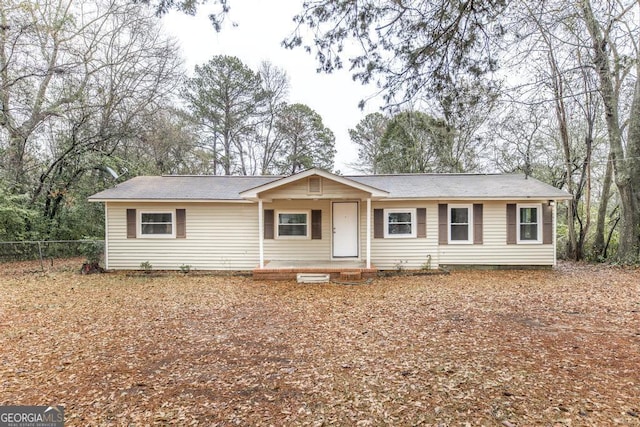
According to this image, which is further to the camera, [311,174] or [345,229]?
[345,229]

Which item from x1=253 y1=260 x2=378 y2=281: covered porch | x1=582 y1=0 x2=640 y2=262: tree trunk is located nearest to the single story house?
x1=253 y1=260 x2=378 y2=281: covered porch

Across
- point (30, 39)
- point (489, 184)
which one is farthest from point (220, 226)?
point (30, 39)

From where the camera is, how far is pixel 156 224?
402 inches

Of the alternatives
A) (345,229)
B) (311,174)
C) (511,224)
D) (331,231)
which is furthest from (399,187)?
(511,224)

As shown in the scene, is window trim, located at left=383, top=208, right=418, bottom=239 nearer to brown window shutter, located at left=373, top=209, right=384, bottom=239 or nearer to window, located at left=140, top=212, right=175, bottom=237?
brown window shutter, located at left=373, top=209, right=384, bottom=239

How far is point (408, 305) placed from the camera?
20.8ft

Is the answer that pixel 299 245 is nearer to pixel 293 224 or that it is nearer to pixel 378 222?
pixel 293 224

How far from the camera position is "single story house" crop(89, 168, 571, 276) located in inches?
396

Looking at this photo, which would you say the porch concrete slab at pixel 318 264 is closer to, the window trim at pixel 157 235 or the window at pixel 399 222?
the window at pixel 399 222

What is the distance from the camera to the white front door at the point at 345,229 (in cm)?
1035

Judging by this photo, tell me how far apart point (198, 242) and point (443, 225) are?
8.13m

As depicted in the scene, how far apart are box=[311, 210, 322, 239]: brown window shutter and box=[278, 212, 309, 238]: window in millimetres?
205

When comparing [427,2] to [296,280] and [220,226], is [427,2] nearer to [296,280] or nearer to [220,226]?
[296,280]

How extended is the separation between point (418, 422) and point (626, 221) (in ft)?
40.7
